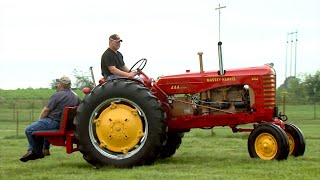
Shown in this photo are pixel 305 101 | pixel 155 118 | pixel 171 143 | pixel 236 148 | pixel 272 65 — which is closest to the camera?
pixel 155 118

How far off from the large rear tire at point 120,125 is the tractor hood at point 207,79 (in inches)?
30.8

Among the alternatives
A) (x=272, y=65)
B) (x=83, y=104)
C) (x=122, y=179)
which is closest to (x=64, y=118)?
(x=83, y=104)

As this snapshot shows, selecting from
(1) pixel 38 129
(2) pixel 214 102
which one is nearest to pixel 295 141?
(2) pixel 214 102

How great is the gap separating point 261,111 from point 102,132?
2.46 m

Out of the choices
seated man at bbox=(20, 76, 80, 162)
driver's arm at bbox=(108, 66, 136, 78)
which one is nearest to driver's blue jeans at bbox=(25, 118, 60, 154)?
seated man at bbox=(20, 76, 80, 162)

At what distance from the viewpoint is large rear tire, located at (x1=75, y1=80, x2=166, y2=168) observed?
9.75 m

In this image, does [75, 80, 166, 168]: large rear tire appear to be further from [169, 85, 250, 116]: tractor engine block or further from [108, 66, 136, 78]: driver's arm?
[169, 85, 250, 116]: tractor engine block

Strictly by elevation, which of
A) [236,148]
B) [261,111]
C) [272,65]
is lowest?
[236,148]

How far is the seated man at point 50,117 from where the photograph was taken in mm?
10500

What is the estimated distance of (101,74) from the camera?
1088 centimetres

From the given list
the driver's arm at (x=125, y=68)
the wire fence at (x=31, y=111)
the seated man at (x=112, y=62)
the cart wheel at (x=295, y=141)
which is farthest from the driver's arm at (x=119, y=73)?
the wire fence at (x=31, y=111)

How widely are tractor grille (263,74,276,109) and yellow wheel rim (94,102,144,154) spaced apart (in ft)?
6.55

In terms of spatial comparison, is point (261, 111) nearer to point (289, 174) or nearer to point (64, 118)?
point (289, 174)

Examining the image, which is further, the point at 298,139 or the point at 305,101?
the point at 305,101
